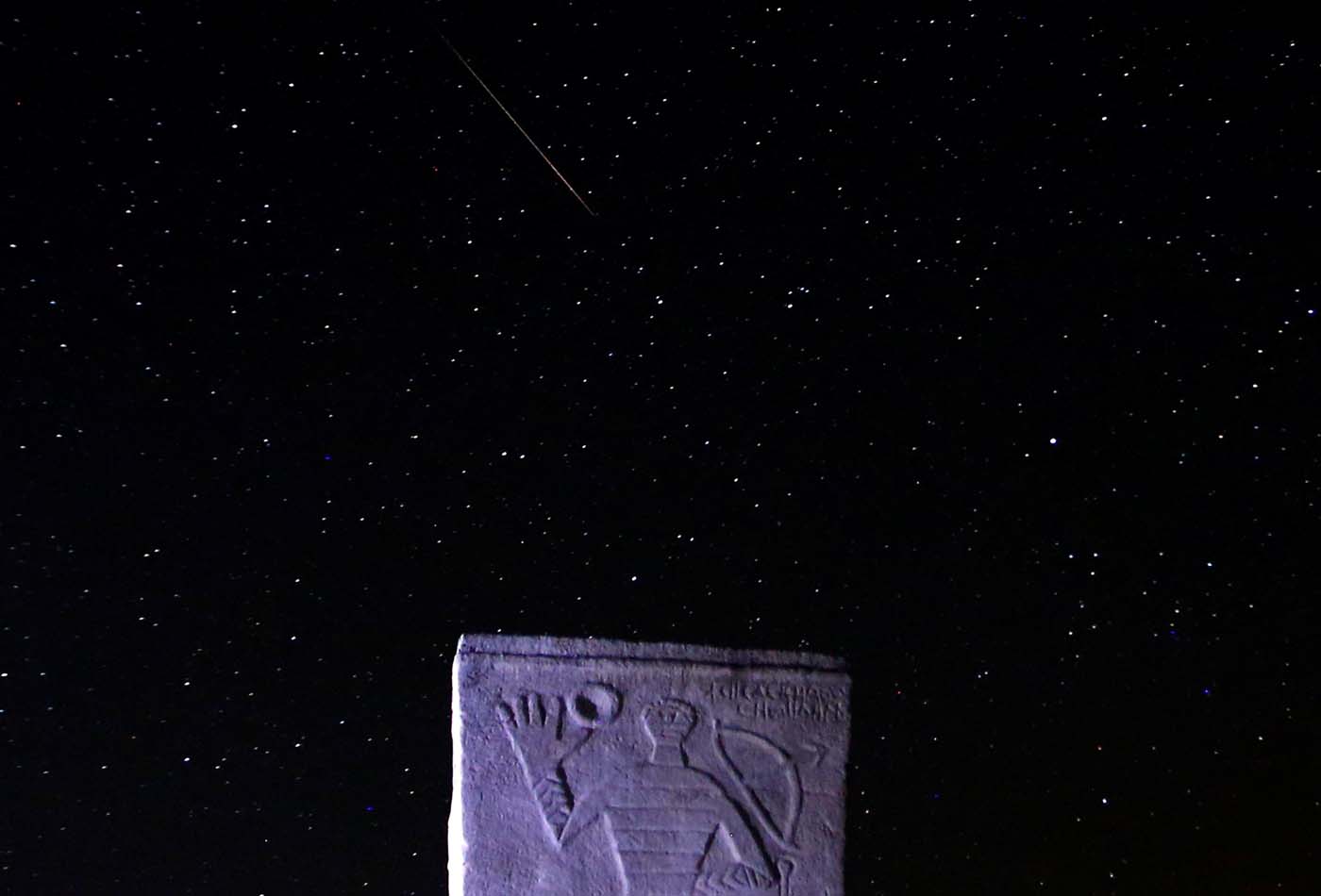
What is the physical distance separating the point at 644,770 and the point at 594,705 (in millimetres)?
118

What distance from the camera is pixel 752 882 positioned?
5.46ft

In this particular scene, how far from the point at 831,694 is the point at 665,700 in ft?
0.80

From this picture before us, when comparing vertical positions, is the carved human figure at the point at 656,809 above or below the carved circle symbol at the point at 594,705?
below

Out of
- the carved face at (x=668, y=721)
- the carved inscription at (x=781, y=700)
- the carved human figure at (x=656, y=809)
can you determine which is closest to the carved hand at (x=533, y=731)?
the carved human figure at (x=656, y=809)

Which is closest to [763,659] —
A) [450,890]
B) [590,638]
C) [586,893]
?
[590,638]

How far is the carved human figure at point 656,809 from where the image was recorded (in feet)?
5.35

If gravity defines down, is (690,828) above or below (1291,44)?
below

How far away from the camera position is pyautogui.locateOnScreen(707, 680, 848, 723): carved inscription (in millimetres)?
1671

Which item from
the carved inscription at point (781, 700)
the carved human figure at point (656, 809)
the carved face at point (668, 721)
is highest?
the carved inscription at point (781, 700)

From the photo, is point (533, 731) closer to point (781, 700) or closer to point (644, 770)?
point (644, 770)

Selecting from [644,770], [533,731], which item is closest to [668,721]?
[644,770]

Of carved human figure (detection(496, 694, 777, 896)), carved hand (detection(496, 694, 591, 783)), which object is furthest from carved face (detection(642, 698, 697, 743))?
carved hand (detection(496, 694, 591, 783))

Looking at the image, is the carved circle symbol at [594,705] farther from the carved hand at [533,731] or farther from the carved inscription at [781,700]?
the carved inscription at [781,700]

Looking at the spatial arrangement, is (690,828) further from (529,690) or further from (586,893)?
(529,690)
